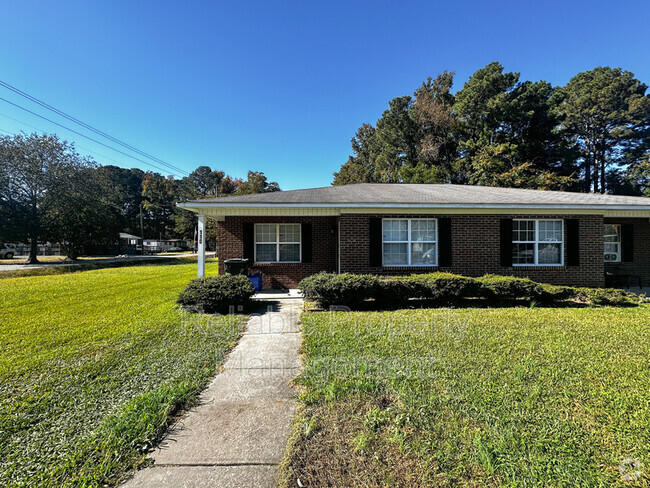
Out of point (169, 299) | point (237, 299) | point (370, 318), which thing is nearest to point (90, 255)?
point (169, 299)

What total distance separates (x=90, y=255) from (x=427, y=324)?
133 feet

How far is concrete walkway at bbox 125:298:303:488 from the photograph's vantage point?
2.07 meters

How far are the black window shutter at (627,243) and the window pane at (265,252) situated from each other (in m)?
12.9

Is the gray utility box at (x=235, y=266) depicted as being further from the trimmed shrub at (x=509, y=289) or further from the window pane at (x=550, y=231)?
the window pane at (x=550, y=231)

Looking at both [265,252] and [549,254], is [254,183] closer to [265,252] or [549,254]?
[265,252]

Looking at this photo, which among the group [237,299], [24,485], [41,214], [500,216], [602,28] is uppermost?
[602,28]

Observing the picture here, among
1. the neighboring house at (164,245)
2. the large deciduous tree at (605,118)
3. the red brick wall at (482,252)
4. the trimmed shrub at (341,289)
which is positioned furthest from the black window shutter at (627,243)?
the neighboring house at (164,245)

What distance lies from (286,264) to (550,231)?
8969mm

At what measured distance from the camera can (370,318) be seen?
20.5 feet

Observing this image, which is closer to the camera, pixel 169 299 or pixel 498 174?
pixel 169 299

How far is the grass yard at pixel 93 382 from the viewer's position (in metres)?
2.21

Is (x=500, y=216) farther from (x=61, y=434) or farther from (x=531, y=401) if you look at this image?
(x=61, y=434)

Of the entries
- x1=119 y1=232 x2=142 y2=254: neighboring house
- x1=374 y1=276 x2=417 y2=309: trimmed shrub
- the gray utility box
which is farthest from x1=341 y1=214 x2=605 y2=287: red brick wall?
x1=119 y1=232 x2=142 y2=254: neighboring house

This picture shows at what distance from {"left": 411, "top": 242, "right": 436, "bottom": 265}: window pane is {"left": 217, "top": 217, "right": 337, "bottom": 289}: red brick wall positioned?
2.75 metres
